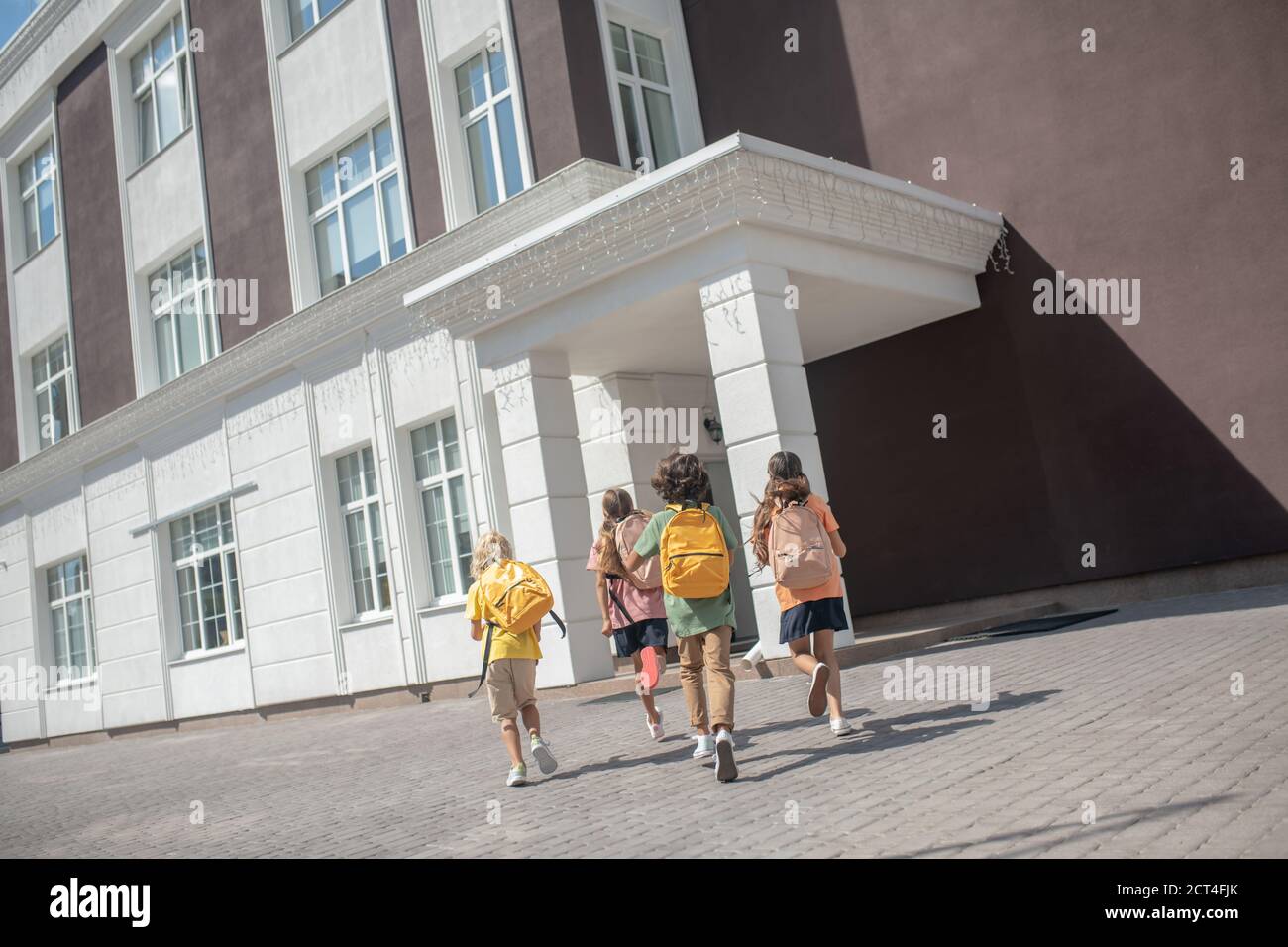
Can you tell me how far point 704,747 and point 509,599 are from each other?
159 centimetres

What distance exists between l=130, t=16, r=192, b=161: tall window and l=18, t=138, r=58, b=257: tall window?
12.2 feet

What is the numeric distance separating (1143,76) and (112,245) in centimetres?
1911

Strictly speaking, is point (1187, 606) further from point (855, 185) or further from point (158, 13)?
point (158, 13)

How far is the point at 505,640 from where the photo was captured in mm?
7207

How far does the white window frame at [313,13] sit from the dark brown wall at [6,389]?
1251 cm

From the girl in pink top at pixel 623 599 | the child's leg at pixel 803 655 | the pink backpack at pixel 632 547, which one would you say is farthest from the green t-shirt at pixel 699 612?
the girl in pink top at pixel 623 599

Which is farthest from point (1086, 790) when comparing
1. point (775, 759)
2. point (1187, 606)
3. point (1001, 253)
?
point (1001, 253)

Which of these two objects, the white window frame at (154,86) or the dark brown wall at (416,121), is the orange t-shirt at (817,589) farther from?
the white window frame at (154,86)

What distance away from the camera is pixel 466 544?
49.3 ft

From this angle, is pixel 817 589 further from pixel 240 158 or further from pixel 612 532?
pixel 240 158

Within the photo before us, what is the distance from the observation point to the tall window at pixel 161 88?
20.7 metres

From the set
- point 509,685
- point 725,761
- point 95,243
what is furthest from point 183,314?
point 725,761

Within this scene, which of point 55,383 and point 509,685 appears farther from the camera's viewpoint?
point 55,383
